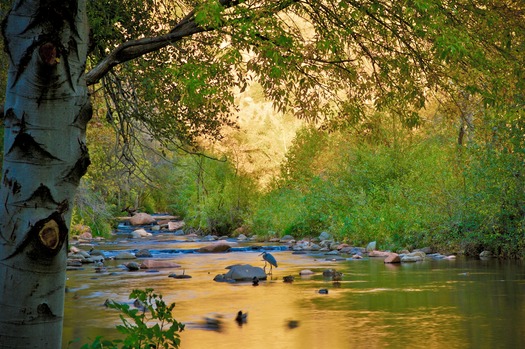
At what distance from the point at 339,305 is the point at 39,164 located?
11.0m

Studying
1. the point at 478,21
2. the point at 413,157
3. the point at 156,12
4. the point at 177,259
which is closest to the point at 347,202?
the point at 413,157

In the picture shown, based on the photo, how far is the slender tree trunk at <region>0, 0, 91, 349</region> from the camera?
4328 millimetres

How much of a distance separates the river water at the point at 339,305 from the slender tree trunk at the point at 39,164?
5090mm

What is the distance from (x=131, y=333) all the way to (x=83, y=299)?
10.4m

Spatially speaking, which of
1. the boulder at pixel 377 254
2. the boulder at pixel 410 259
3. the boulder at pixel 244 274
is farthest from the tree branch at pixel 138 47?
the boulder at pixel 377 254

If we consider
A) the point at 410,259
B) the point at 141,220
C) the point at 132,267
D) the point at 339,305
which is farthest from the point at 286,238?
the point at 141,220

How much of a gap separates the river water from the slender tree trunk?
5090 millimetres

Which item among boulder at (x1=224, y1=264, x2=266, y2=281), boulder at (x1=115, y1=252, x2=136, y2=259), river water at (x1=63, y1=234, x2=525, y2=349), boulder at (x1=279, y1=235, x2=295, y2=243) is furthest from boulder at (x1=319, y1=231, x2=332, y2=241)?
boulder at (x1=224, y1=264, x2=266, y2=281)

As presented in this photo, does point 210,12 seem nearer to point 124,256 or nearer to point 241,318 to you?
point 241,318

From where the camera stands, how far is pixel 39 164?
14.4 ft

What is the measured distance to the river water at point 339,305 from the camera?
451 inches

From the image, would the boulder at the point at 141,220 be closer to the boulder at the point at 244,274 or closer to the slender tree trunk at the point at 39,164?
the boulder at the point at 244,274

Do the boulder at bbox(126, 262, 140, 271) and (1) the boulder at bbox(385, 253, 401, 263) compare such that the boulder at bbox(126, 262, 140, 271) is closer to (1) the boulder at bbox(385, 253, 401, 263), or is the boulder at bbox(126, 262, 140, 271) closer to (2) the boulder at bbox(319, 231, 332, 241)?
(1) the boulder at bbox(385, 253, 401, 263)

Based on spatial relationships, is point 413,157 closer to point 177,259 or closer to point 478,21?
point 177,259
